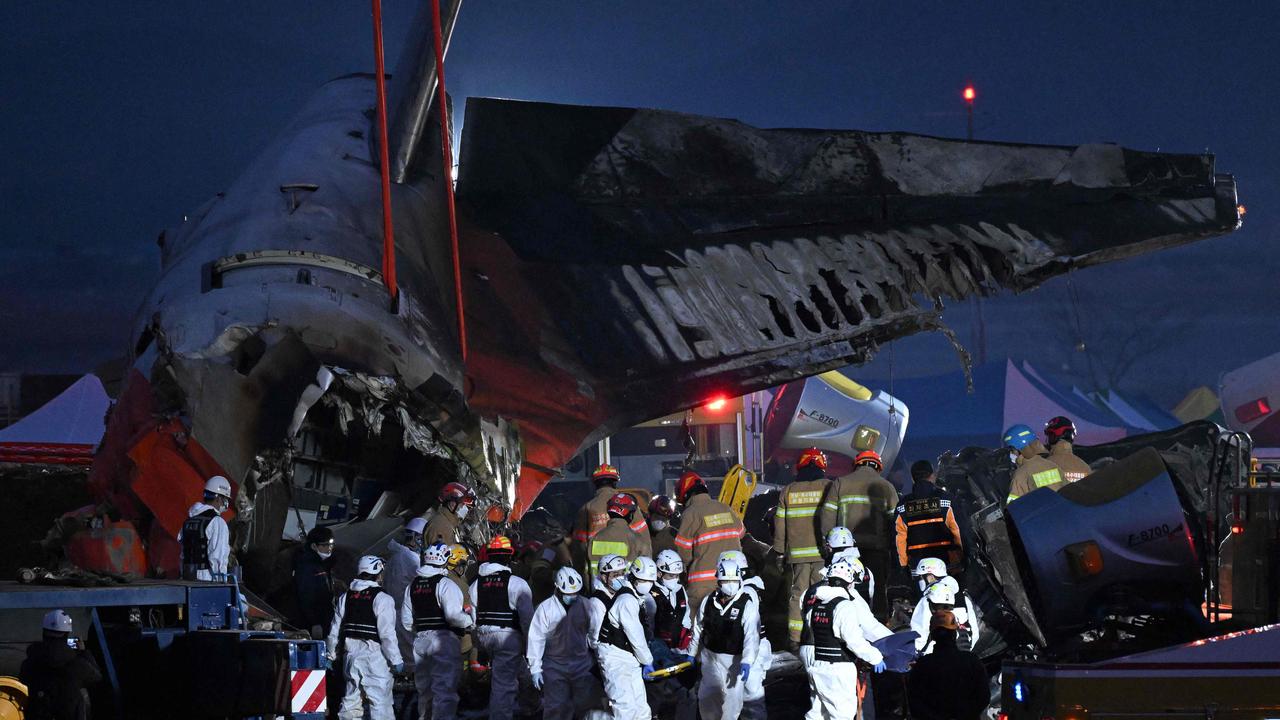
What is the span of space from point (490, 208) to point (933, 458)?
2241 centimetres

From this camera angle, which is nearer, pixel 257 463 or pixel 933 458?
pixel 257 463

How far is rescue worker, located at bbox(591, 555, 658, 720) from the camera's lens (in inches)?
423

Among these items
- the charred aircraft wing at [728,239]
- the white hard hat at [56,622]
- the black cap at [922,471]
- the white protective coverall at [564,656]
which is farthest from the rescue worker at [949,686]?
the charred aircraft wing at [728,239]

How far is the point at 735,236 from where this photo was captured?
1669cm

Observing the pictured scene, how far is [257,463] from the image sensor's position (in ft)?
40.1

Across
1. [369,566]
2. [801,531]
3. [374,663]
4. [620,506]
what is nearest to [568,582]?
[369,566]

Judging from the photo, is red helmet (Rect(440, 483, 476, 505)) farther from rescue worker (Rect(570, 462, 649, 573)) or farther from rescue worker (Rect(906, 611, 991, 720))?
rescue worker (Rect(906, 611, 991, 720))

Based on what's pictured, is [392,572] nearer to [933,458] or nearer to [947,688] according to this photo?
[947,688]

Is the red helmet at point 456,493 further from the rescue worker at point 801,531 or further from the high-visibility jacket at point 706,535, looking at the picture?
the rescue worker at point 801,531

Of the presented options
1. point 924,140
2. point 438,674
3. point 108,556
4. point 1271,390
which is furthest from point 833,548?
point 1271,390

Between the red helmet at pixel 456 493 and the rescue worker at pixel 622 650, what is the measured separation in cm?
306

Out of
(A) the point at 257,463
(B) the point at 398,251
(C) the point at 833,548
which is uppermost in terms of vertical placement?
(B) the point at 398,251

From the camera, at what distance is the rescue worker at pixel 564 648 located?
11.6 metres

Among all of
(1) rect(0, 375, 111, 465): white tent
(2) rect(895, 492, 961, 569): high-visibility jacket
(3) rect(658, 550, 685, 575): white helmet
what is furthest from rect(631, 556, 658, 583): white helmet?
Answer: (1) rect(0, 375, 111, 465): white tent
